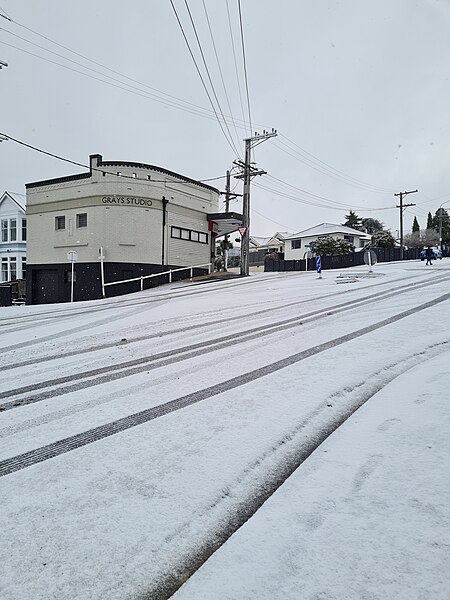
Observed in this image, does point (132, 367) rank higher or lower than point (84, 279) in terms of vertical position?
lower

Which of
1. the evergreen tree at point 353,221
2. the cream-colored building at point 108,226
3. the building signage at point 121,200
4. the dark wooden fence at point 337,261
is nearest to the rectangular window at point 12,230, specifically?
the cream-colored building at point 108,226

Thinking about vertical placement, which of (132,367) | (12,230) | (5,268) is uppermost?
(12,230)

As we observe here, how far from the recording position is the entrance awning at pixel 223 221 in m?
29.0

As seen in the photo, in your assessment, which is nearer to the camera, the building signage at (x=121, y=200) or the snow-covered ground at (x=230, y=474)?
the snow-covered ground at (x=230, y=474)

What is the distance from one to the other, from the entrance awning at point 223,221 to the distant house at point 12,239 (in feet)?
54.5

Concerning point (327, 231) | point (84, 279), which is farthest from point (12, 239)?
point (327, 231)

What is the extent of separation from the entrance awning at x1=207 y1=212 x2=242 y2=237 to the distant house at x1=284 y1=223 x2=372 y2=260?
19.8 m

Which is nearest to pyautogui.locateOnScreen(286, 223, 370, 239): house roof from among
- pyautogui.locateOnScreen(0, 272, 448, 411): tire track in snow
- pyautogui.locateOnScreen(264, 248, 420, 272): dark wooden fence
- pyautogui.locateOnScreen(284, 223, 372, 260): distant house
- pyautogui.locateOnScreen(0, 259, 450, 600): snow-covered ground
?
pyautogui.locateOnScreen(284, 223, 372, 260): distant house

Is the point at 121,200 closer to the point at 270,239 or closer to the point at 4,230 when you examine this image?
the point at 4,230

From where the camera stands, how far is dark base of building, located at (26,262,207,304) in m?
24.5

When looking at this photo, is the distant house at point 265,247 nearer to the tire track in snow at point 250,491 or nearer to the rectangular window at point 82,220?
the rectangular window at point 82,220

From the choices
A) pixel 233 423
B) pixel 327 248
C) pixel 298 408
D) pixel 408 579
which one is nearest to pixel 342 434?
pixel 298 408

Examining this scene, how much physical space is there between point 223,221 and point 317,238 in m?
22.5

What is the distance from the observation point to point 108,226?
80.0 ft
